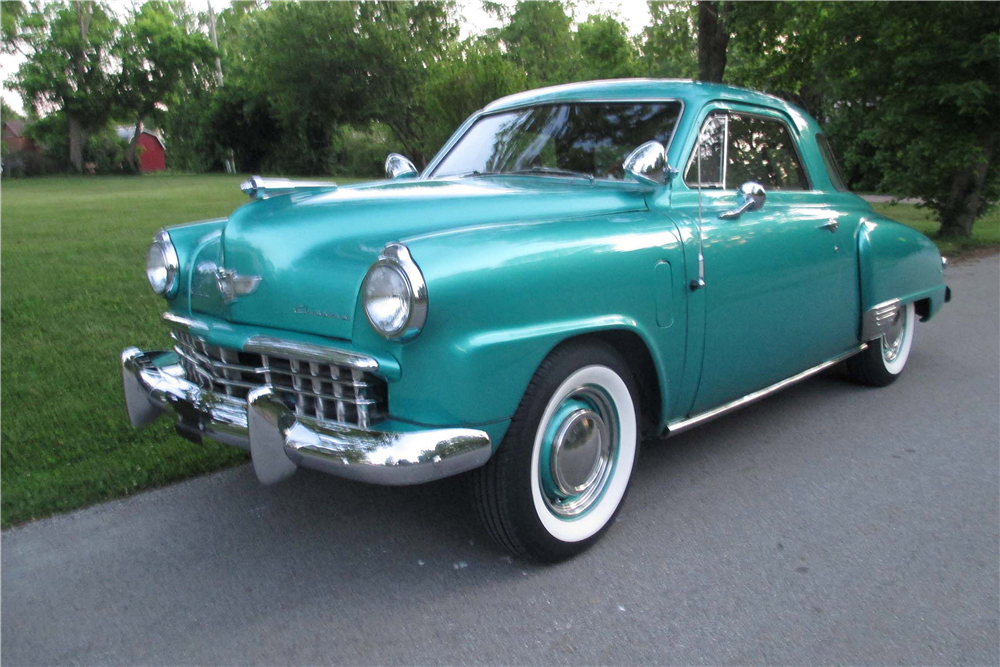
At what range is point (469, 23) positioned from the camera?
3966cm

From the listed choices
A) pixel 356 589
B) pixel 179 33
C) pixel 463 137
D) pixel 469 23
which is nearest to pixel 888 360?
pixel 463 137

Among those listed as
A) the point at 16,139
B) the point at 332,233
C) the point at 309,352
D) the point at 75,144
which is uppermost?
the point at 16,139

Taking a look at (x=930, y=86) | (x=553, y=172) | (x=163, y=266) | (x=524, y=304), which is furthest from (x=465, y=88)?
(x=524, y=304)

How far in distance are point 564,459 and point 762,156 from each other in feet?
6.45

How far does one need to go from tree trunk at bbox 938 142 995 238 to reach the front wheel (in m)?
10.7

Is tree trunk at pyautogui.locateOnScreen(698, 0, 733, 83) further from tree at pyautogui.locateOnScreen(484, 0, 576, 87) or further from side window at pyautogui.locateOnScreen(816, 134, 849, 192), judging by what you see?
tree at pyautogui.locateOnScreen(484, 0, 576, 87)

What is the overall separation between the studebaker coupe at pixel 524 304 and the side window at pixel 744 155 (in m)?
0.01

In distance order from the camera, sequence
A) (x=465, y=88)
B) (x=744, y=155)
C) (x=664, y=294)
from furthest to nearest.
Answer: (x=465, y=88) → (x=744, y=155) → (x=664, y=294)

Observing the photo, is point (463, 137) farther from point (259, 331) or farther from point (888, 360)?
point (888, 360)

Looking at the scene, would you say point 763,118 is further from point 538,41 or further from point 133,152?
point 133,152

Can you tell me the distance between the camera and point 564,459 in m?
2.75

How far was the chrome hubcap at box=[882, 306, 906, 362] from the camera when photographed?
479 centimetres

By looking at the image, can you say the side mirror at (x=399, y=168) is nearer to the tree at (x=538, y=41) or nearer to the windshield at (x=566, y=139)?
the windshield at (x=566, y=139)

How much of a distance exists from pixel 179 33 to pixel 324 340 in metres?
50.9
